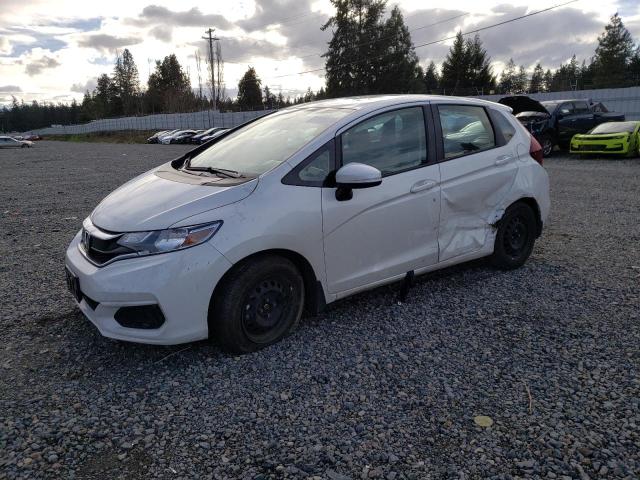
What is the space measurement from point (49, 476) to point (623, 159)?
17497mm

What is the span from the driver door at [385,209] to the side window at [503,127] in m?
0.95

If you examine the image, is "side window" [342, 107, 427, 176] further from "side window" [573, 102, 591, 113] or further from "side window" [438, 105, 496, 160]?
"side window" [573, 102, 591, 113]

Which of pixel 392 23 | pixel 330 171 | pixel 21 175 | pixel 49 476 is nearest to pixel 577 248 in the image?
pixel 330 171

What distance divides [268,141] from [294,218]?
0.90 m

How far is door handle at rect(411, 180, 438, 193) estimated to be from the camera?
381 centimetres

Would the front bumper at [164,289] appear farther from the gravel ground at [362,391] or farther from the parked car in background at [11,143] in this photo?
the parked car in background at [11,143]

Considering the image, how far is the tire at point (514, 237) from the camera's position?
15.3ft

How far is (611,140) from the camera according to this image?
1532 cm

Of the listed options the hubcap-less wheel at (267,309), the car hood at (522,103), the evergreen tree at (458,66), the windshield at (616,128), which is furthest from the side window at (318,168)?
the evergreen tree at (458,66)

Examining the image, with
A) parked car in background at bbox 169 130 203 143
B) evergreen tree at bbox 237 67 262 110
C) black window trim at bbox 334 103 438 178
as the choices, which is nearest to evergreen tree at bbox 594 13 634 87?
parked car in background at bbox 169 130 203 143

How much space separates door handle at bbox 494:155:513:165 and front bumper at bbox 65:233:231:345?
2717mm

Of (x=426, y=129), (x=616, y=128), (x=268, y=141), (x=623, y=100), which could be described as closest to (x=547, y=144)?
(x=616, y=128)

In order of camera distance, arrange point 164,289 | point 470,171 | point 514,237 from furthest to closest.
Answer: point 514,237 < point 470,171 < point 164,289

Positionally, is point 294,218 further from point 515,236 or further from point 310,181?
point 515,236
